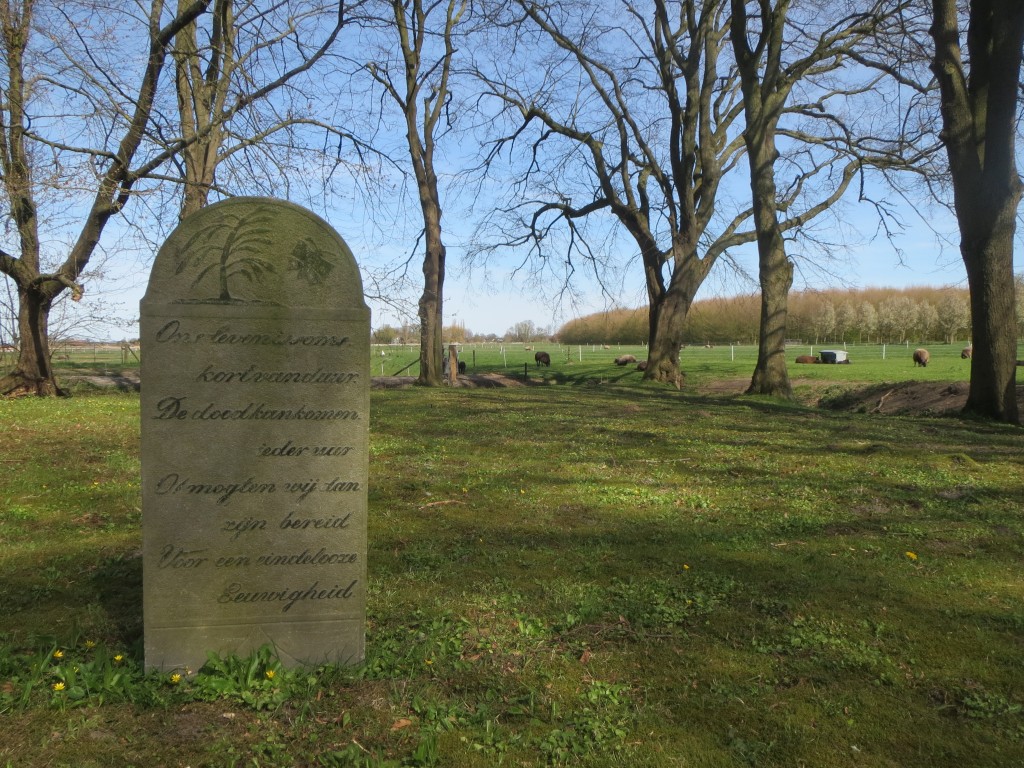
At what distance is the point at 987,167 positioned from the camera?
1367 cm

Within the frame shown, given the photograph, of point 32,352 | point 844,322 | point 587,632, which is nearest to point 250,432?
point 587,632

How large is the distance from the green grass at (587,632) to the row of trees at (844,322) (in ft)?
273

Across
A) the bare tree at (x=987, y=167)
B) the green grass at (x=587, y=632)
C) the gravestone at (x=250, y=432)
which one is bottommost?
the green grass at (x=587, y=632)

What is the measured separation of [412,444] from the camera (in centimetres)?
1041

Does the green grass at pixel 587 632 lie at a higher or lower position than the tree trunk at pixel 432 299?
lower

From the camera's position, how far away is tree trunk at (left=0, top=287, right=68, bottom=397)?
17.9 metres

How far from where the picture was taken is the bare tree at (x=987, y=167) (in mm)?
13445

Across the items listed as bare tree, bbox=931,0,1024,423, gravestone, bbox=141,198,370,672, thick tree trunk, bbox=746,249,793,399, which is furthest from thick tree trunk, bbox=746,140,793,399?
gravestone, bbox=141,198,370,672

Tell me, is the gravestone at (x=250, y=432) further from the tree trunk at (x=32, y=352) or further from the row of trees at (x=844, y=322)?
the row of trees at (x=844, y=322)

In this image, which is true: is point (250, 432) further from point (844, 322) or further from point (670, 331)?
point (844, 322)

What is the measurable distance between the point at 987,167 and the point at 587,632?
14.0 m

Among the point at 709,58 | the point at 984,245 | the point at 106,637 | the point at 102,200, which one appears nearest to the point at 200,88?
the point at 102,200

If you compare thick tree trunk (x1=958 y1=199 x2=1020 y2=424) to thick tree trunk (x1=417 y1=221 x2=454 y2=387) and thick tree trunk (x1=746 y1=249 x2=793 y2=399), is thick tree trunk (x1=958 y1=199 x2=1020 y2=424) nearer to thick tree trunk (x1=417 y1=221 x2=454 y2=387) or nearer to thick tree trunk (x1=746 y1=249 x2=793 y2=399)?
thick tree trunk (x1=746 y1=249 x2=793 y2=399)

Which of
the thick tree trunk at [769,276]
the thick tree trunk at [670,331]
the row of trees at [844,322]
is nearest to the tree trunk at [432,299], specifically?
the thick tree trunk at [670,331]
